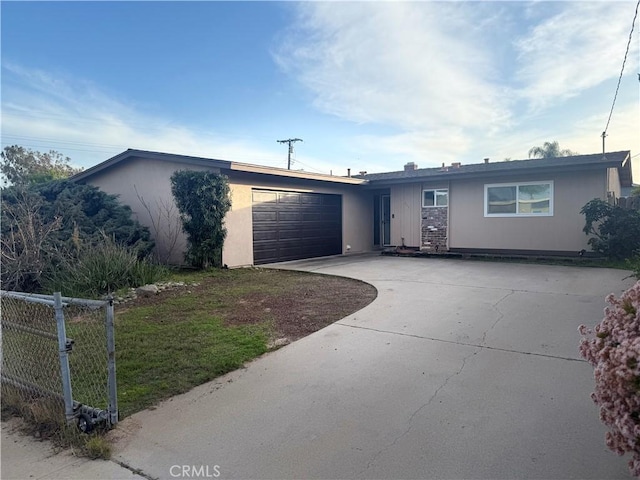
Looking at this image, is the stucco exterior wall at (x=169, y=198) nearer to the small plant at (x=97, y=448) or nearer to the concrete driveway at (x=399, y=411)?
the concrete driveway at (x=399, y=411)

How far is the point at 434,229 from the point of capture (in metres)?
14.5

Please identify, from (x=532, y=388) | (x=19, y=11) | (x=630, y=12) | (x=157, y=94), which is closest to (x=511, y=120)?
(x=630, y=12)

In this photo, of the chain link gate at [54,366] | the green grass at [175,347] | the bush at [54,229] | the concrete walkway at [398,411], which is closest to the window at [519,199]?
the concrete walkway at [398,411]

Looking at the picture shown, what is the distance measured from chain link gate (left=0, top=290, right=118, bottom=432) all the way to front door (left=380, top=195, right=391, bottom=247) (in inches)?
512

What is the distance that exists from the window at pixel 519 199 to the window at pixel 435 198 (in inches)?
55.0

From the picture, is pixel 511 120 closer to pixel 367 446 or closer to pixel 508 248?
pixel 508 248

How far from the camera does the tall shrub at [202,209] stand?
10.0 m

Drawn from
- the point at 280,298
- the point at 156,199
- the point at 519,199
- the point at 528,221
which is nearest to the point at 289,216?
the point at 156,199

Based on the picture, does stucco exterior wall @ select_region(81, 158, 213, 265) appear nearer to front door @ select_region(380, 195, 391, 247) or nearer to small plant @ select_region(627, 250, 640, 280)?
front door @ select_region(380, 195, 391, 247)

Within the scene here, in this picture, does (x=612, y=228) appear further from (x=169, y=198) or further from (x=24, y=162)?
(x=24, y=162)

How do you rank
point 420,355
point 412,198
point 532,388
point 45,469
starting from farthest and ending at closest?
1. point 412,198
2. point 420,355
3. point 532,388
4. point 45,469

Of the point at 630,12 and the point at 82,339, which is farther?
the point at 630,12

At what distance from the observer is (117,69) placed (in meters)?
11.7

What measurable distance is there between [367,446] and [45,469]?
2.14m
